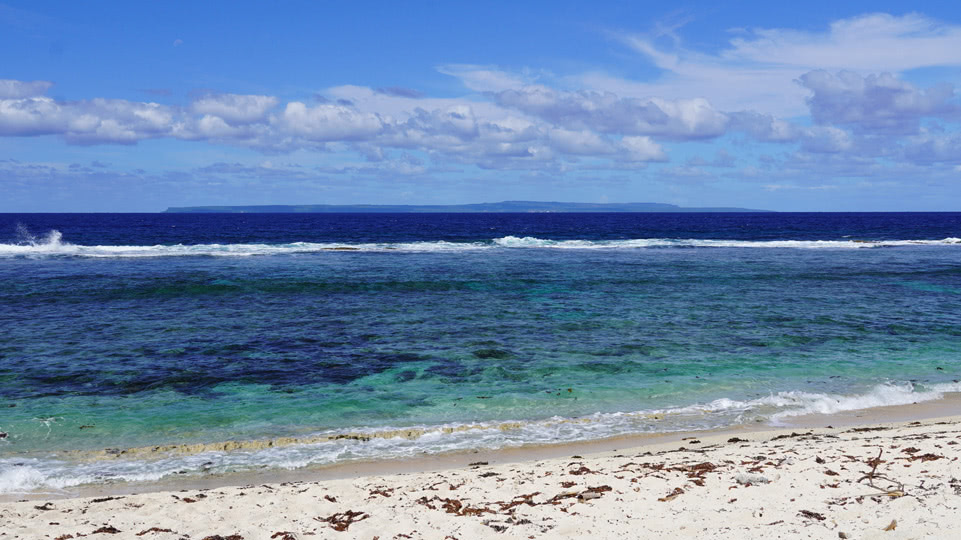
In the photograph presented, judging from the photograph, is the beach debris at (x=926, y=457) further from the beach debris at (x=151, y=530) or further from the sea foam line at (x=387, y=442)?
the beach debris at (x=151, y=530)

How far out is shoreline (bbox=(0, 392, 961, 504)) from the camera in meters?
8.51

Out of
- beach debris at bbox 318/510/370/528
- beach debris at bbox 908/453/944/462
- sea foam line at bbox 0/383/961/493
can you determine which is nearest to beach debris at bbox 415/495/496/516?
beach debris at bbox 318/510/370/528

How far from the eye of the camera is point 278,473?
8984mm

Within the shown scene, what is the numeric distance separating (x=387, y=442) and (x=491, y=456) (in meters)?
1.78

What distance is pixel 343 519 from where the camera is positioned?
6926 mm

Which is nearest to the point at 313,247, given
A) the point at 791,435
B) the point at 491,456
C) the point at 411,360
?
the point at 411,360

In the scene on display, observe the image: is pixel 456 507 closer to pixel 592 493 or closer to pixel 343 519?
pixel 343 519

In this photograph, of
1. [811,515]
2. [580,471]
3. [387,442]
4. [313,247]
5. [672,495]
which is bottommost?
[387,442]

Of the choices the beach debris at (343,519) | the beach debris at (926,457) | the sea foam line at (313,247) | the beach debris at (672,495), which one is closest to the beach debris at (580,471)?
the beach debris at (672,495)

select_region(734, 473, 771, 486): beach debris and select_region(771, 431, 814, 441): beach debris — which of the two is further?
select_region(771, 431, 814, 441): beach debris

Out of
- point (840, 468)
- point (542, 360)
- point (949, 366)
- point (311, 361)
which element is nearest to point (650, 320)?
point (542, 360)

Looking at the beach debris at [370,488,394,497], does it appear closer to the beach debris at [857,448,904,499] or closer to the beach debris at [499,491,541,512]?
the beach debris at [499,491,541,512]

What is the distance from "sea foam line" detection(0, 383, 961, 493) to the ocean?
0.15 ft

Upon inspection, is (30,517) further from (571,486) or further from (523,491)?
(571,486)
